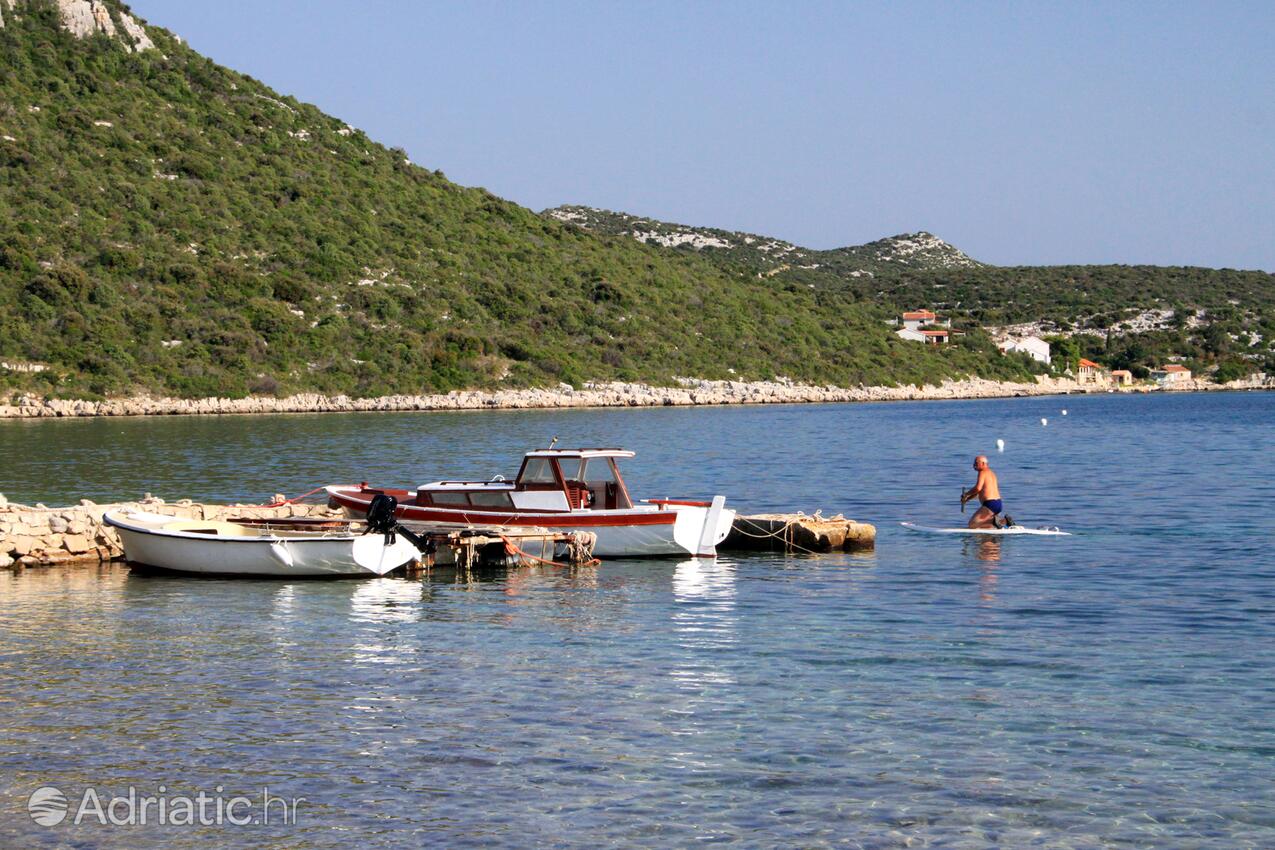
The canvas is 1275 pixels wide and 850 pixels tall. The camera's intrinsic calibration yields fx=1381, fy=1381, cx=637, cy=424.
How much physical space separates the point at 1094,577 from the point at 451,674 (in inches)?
474

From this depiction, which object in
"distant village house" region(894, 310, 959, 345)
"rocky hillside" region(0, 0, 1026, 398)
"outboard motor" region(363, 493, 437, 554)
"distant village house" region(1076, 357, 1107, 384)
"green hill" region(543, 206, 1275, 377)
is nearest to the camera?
"outboard motor" region(363, 493, 437, 554)

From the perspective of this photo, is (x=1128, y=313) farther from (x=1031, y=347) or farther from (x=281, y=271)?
(x=281, y=271)

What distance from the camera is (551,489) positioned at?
25.5 m

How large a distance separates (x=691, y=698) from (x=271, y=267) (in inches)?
3416

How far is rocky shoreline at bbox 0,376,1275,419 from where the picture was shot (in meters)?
74.8

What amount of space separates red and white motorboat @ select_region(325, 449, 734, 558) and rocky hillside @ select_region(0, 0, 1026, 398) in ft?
187

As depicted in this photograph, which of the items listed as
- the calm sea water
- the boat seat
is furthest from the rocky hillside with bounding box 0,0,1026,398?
the calm sea water

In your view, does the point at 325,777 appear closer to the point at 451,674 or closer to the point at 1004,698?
the point at 451,674

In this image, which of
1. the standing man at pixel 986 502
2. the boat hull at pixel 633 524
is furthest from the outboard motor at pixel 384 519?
the standing man at pixel 986 502

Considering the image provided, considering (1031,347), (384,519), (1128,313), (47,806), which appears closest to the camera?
(47,806)

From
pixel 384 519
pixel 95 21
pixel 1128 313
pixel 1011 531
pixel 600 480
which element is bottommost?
pixel 1011 531

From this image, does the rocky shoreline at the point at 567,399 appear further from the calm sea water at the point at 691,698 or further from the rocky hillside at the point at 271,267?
the calm sea water at the point at 691,698

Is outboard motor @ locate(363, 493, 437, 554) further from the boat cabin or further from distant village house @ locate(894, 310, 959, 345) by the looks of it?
distant village house @ locate(894, 310, 959, 345)

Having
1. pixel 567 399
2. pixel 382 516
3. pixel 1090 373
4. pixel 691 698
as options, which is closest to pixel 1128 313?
pixel 1090 373
